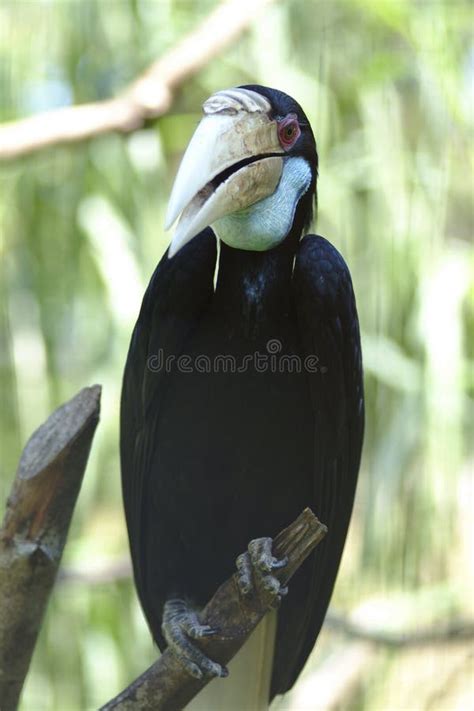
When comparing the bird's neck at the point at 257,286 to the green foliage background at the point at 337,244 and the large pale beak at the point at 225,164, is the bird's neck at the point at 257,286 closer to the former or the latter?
the large pale beak at the point at 225,164

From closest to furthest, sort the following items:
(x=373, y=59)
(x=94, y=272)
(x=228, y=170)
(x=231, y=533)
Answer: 1. (x=228, y=170)
2. (x=231, y=533)
3. (x=373, y=59)
4. (x=94, y=272)

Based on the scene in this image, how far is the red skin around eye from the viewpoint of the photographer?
74cm

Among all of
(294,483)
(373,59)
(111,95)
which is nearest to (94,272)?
(111,95)

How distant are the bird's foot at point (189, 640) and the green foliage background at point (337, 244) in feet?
0.96

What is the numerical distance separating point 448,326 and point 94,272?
0.50m

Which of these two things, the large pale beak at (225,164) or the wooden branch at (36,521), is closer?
the large pale beak at (225,164)

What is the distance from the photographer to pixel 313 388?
770 millimetres

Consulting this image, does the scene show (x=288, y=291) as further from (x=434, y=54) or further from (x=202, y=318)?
(x=434, y=54)

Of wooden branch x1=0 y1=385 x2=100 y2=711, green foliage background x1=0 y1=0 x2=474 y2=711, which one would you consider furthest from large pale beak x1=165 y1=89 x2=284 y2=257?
green foliage background x1=0 y1=0 x2=474 y2=711

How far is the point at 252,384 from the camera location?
0.77m

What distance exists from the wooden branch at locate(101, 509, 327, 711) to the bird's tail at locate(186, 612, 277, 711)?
9 cm

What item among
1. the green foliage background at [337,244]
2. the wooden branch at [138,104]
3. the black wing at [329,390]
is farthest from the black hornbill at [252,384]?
the wooden branch at [138,104]

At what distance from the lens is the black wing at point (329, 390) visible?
757 millimetres

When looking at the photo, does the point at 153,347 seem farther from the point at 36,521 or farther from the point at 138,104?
the point at 138,104
